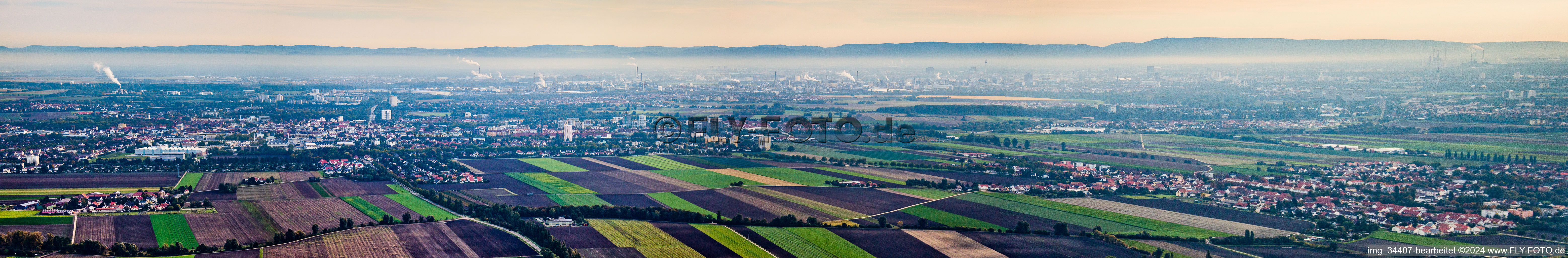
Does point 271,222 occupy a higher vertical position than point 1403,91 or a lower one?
lower

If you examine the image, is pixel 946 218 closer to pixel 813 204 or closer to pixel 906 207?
pixel 906 207

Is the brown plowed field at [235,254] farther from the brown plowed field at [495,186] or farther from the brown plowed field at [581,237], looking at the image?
the brown plowed field at [495,186]

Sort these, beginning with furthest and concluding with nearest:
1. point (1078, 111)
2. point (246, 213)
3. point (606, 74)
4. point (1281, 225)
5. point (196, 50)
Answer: point (196, 50), point (606, 74), point (1078, 111), point (246, 213), point (1281, 225)

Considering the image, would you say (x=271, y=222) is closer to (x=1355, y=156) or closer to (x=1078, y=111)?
(x=1355, y=156)

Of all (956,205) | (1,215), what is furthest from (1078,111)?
(1,215)

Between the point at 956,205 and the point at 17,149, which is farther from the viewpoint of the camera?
the point at 17,149

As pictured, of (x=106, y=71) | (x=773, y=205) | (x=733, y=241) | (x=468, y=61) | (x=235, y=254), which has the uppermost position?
(x=468, y=61)

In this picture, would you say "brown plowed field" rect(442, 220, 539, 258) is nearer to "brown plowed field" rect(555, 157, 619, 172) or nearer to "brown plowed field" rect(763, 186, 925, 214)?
"brown plowed field" rect(763, 186, 925, 214)

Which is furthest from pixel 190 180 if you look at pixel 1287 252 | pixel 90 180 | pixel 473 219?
pixel 1287 252
